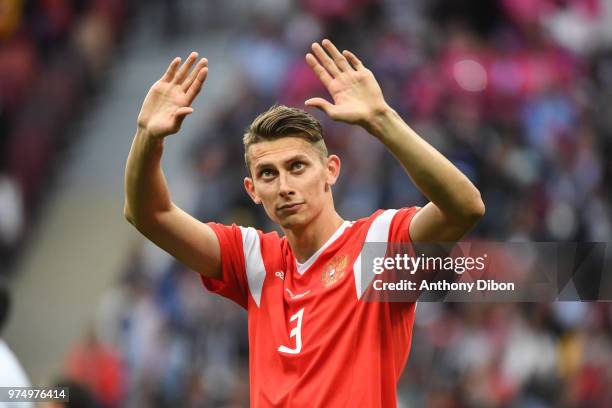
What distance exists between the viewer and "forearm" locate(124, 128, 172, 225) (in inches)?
171

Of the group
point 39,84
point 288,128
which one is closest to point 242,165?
point 39,84

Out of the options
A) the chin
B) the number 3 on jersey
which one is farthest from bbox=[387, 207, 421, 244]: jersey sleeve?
the number 3 on jersey

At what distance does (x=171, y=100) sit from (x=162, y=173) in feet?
0.90

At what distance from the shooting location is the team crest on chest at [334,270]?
4.38 meters

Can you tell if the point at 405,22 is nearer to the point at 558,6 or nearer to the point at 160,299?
→ the point at 558,6

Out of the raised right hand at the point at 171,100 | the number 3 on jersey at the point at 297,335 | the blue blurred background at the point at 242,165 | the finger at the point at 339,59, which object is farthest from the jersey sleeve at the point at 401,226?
the blue blurred background at the point at 242,165

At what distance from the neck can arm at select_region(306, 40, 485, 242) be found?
1.36 ft

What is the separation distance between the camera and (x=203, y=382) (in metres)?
9.82

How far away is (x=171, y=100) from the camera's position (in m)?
4.38

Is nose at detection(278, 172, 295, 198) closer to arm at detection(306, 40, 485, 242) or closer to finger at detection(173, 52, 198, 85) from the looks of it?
arm at detection(306, 40, 485, 242)

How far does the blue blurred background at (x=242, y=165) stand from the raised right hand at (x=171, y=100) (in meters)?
4.78

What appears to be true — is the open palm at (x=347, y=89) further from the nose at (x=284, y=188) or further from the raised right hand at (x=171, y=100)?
the raised right hand at (x=171, y=100)

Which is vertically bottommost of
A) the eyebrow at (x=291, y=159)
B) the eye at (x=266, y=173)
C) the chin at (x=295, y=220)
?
the chin at (x=295, y=220)

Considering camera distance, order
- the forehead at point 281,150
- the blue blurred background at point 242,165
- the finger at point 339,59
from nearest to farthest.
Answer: the finger at point 339,59, the forehead at point 281,150, the blue blurred background at point 242,165
